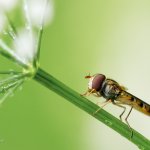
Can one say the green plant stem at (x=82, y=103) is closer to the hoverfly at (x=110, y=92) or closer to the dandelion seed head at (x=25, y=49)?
the dandelion seed head at (x=25, y=49)

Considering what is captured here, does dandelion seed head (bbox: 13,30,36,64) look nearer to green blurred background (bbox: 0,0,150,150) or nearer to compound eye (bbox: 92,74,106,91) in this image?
compound eye (bbox: 92,74,106,91)

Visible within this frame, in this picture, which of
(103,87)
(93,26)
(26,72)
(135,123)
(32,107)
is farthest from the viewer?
(93,26)

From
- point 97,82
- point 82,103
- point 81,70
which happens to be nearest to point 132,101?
point 97,82

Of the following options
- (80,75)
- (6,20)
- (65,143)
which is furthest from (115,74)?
(6,20)

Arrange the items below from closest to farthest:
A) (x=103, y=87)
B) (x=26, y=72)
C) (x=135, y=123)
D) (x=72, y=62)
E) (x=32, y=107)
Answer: (x=26, y=72)
(x=103, y=87)
(x=135, y=123)
(x=32, y=107)
(x=72, y=62)

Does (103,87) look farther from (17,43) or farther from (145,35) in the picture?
(145,35)

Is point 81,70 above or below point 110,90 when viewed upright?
below

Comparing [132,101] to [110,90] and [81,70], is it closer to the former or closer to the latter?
[110,90]
